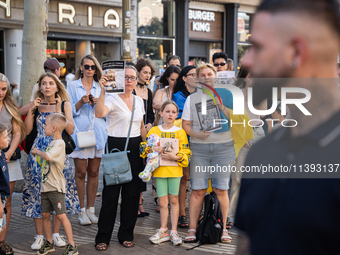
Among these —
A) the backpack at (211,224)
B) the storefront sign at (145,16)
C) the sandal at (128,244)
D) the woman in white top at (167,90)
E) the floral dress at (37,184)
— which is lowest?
the sandal at (128,244)

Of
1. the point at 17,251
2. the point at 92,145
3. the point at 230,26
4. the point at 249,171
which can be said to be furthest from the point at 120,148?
the point at 230,26

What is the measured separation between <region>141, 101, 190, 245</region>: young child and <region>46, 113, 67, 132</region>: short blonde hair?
3.20 feet

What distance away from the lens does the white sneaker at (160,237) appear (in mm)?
4996

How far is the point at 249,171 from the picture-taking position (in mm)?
1177

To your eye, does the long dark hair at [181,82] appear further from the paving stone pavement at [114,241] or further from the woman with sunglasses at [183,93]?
the paving stone pavement at [114,241]

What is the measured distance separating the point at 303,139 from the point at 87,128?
4.99 m

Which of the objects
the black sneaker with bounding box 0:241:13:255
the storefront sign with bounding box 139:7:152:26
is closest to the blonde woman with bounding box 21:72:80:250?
the black sneaker with bounding box 0:241:13:255

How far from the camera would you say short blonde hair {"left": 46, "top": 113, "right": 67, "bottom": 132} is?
4.58 meters

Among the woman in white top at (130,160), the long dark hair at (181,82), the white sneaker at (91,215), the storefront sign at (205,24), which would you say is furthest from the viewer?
the storefront sign at (205,24)

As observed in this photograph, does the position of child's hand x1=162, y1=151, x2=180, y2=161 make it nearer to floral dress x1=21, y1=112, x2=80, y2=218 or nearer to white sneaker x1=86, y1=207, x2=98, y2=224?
floral dress x1=21, y1=112, x2=80, y2=218

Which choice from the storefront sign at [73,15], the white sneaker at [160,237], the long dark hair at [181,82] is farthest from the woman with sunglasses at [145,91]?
the storefront sign at [73,15]

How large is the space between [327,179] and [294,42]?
1.08 ft

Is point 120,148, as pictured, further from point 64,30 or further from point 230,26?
point 230,26

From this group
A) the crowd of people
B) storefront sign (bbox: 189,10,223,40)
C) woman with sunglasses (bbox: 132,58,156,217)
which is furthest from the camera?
storefront sign (bbox: 189,10,223,40)
